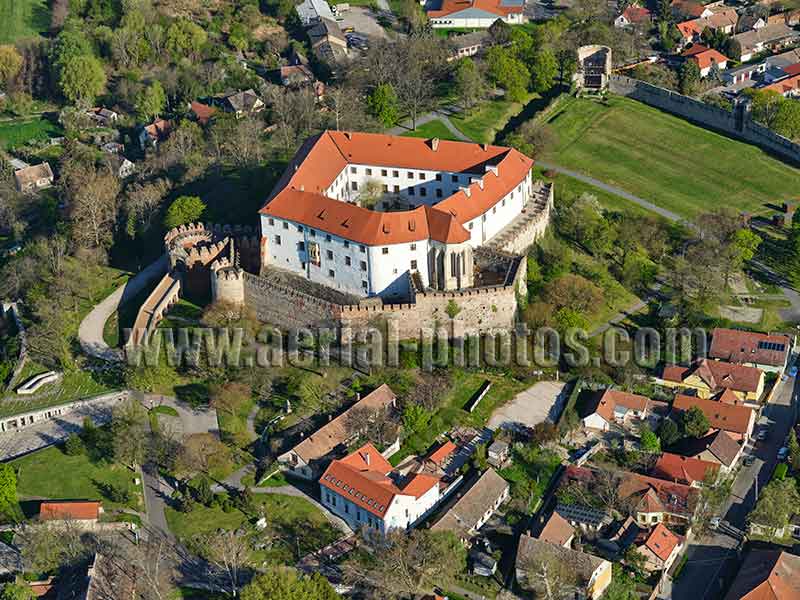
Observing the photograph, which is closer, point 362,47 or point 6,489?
point 6,489

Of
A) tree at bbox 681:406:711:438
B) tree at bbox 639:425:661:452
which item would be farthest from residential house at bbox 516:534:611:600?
tree at bbox 681:406:711:438

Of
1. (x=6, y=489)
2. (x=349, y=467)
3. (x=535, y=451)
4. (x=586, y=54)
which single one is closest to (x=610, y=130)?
(x=586, y=54)

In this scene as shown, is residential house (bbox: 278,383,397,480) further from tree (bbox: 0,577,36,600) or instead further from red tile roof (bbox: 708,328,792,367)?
red tile roof (bbox: 708,328,792,367)

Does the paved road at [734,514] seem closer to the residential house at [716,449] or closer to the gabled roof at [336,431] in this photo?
the residential house at [716,449]

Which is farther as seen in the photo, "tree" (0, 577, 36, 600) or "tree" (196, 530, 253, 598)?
"tree" (196, 530, 253, 598)

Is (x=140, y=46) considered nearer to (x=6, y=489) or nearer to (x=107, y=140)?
(x=107, y=140)

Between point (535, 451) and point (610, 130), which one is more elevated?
point (610, 130)

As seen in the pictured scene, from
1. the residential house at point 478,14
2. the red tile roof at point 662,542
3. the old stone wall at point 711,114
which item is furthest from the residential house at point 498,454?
the residential house at point 478,14
